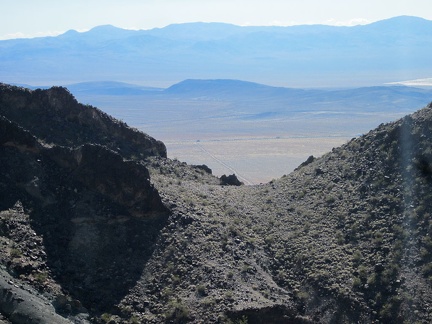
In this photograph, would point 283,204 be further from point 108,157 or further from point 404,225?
point 108,157

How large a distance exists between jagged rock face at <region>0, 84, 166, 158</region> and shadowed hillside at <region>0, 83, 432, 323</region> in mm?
272

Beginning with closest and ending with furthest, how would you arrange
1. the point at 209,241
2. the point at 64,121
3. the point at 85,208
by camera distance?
the point at 85,208
the point at 209,241
the point at 64,121

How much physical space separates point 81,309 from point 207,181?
1305cm

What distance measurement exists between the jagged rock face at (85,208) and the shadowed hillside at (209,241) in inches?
1.5

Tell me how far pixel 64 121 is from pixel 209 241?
817 cm

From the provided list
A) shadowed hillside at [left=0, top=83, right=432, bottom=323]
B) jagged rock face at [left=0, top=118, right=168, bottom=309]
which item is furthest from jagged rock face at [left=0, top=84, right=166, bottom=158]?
jagged rock face at [left=0, top=118, right=168, bottom=309]

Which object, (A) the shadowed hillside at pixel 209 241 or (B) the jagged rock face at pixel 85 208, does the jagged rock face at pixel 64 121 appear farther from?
(B) the jagged rock face at pixel 85 208

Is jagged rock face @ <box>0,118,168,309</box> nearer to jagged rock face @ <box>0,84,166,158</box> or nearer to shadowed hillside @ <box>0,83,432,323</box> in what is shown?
shadowed hillside @ <box>0,83,432,323</box>

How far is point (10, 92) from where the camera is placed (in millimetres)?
25828

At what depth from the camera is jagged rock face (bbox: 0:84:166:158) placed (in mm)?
25500

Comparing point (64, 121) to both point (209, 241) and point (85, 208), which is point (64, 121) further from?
point (209, 241)

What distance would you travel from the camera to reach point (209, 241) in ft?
73.4

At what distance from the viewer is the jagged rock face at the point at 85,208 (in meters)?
19.7

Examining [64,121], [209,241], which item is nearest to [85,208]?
[209,241]
